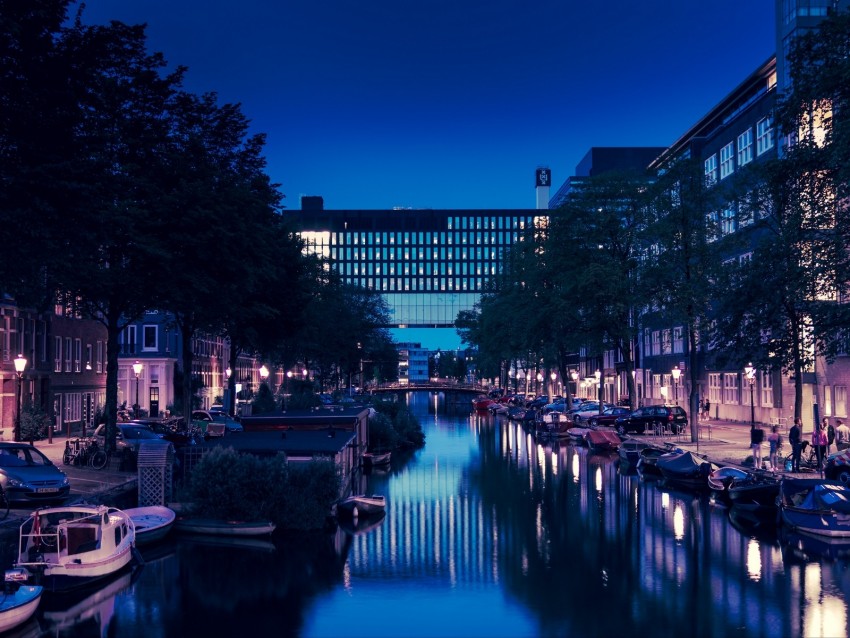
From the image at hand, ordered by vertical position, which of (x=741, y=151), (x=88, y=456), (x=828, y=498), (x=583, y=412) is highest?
(x=741, y=151)

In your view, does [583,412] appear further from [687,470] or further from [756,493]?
[756,493]

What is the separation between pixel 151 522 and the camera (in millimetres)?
30172

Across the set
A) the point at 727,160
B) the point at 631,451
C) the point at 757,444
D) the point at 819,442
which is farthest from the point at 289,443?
the point at 727,160

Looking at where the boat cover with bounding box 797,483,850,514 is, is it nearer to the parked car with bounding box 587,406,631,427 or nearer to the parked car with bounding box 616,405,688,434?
the parked car with bounding box 616,405,688,434

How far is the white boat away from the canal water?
774 mm

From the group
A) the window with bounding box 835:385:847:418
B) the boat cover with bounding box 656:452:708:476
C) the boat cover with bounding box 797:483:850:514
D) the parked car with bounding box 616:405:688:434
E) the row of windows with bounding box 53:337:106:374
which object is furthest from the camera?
the parked car with bounding box 616:405:688:434

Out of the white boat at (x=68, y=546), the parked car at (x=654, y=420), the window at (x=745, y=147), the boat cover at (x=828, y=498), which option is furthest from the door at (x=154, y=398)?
the boat cover at (x=828, y=498)

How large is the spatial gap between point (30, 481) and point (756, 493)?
26262 millimetres

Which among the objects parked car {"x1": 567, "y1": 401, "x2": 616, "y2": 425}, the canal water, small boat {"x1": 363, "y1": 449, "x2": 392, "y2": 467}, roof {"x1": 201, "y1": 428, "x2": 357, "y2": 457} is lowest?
the canal water

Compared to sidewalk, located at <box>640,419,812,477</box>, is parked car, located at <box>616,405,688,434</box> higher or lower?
higher

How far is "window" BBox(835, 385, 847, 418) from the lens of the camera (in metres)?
59.9

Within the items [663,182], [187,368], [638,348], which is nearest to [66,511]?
[187,368]

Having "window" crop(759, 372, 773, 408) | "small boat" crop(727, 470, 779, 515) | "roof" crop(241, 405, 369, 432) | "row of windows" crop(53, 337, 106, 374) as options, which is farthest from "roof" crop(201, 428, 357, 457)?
"window" crop(759, 372, 773, 408)

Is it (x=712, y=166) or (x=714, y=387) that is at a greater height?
(x=712, y=166)
